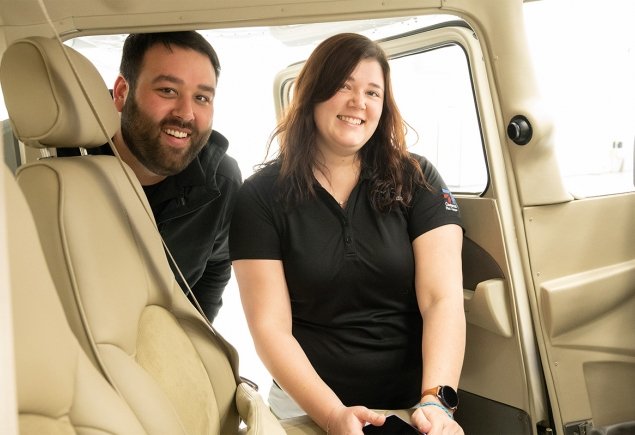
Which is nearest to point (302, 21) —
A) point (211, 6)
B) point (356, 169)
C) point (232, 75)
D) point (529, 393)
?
point (211, 6)

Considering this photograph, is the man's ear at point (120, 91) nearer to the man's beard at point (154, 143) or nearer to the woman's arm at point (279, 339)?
the man's beard at point (154, 143)

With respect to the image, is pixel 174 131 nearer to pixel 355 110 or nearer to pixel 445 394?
pixel 355 110

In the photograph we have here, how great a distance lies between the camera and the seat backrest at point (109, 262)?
1.33 metres

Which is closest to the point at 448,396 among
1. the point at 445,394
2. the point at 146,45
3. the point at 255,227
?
the point at 445,394

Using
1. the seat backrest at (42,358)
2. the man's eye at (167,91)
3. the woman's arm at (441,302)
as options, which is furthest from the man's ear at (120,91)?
the seat backrest at (42,358)

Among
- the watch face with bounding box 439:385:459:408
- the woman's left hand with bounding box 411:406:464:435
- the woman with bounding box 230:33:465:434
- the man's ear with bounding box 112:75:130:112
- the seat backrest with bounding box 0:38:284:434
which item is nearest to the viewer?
the seat backrest with bounding box 0:38:284:434

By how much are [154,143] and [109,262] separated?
81 centimetres

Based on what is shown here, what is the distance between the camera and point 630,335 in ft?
7.03

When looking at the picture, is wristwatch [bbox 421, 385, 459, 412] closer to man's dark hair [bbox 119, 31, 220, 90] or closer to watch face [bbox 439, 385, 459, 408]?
watch face [bbox 439, 385, 459, 408]

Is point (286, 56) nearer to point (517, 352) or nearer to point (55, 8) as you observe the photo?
point (55, 8)

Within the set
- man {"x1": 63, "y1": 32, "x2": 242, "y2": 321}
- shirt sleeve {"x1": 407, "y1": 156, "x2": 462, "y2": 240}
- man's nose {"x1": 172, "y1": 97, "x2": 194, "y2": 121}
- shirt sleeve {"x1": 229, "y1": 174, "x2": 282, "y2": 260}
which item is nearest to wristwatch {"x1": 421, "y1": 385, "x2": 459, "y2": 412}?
shirt sleeve {"x1": 407, "y1": 156, "x2": 462, "y2": 240}

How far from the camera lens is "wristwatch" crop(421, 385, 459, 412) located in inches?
74.0

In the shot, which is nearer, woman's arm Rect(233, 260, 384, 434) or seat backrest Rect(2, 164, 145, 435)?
seat backrest Rect(2, 164, 145, 435)

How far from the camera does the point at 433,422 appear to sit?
1.80m
